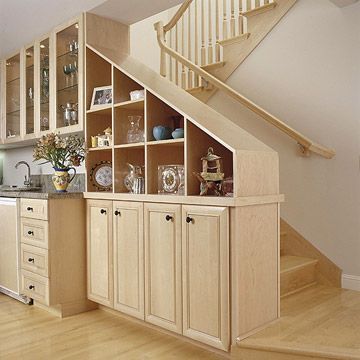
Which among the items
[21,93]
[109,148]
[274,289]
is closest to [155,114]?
[109,148]

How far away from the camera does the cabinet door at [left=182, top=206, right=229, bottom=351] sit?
231 cm

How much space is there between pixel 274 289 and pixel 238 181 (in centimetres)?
76

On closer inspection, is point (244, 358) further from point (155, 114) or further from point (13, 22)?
point (13, 22)

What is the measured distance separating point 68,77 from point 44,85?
41 centimetres

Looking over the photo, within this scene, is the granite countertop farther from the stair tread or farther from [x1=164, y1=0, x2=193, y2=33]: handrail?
[x1=164, y1=0, x2=193, y2=33]: handrail

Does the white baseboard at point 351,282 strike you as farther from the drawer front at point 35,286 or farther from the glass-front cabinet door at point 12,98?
the glass-front cabinet door at point 12,98

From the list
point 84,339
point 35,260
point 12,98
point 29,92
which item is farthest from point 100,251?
point 12,98

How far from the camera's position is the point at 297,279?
323 cm

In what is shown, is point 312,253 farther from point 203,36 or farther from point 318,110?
point 203,36

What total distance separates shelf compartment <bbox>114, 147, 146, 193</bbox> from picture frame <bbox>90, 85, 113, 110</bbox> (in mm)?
399

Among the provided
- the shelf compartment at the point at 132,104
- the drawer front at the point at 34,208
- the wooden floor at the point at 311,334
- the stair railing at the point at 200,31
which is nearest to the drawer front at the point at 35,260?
the drawer front at the point at 34,208

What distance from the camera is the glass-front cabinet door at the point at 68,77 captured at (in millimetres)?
3527

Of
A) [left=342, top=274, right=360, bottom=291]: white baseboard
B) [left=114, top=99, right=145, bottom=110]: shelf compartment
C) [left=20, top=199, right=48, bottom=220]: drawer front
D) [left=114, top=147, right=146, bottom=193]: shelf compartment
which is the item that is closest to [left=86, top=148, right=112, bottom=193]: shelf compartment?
[left=114, top=147, right=146, bottom=193]: shelf compartment

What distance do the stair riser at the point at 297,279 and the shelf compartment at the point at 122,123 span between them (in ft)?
5.16
